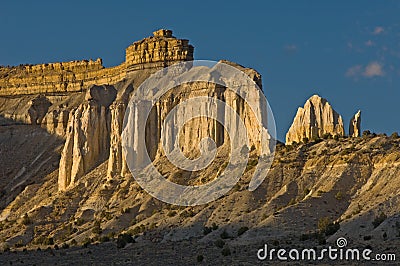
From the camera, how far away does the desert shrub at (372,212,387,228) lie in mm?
62138

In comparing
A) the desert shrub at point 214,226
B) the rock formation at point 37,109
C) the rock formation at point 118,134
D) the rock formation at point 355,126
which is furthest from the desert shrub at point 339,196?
the rock formation at point 37,109

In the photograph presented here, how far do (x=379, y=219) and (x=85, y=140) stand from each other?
47.4m

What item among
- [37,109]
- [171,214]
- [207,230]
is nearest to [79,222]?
[171,214]

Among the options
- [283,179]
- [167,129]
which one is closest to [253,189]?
[283,179]

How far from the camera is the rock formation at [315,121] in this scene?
8819cm

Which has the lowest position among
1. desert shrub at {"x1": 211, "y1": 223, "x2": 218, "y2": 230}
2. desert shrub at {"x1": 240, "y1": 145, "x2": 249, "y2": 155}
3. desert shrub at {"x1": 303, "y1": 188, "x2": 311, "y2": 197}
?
desert shrub at {"x1": 211, "y1": 223, "x2": 218, "y2": 230}

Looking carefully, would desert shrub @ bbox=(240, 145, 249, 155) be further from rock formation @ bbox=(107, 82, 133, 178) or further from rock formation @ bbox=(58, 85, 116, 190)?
rock formation @ bbox=(58, 85, 116, 190)

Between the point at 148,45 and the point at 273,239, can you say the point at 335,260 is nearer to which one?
the point at 273,239

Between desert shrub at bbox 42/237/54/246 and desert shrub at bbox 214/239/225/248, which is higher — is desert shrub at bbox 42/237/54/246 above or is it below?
above

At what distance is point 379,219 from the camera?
206ft

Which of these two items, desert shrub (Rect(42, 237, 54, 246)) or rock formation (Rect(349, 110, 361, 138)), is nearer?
desert shrub (Rect(42, 237, 54, 246))

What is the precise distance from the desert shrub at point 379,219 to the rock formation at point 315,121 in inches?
975

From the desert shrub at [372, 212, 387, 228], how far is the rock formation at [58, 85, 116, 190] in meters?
44.0

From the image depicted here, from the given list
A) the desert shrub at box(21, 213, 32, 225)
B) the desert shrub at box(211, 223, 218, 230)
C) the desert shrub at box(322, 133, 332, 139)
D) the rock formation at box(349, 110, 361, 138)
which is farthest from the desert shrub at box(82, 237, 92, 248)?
the rock formation at box(349, 110, 361, 138)
